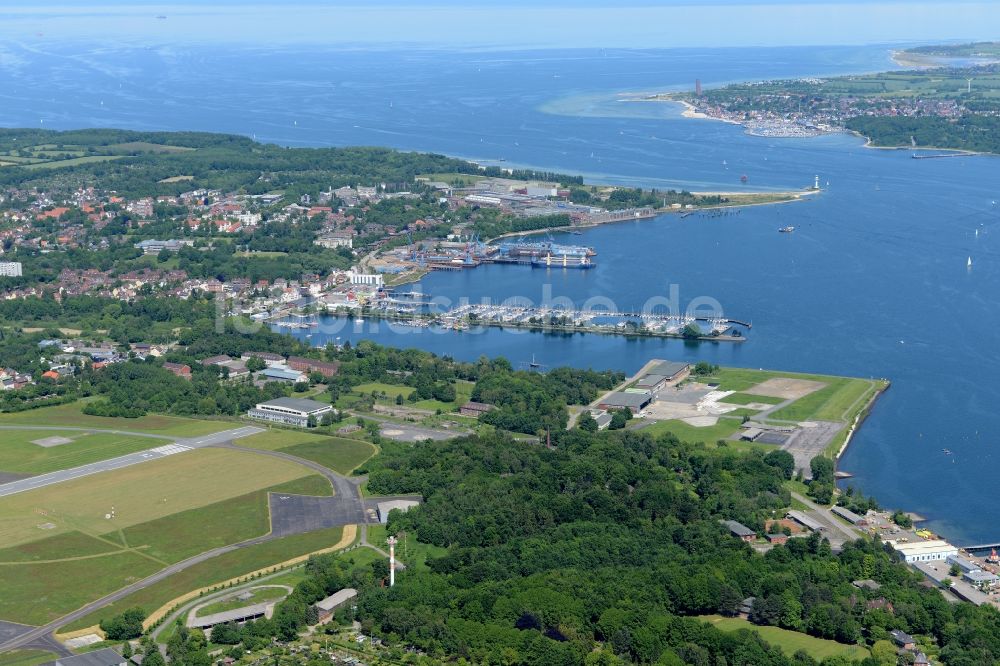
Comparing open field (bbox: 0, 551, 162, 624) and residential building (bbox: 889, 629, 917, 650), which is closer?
residential building (bbox: 889, 629, 917, 650)

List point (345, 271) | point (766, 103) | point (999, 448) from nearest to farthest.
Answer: point (999, 448), point (345, 271), point (766, 103)

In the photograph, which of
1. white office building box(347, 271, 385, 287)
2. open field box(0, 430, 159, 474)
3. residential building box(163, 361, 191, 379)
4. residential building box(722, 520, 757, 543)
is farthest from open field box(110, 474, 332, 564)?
white office building box(347, 271, 385, 287)

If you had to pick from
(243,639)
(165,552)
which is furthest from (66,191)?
(243,639)

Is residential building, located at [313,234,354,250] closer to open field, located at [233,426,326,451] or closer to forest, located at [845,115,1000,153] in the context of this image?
open field, located at [233,426,326,451]

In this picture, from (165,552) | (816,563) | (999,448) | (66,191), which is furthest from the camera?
(66,191)

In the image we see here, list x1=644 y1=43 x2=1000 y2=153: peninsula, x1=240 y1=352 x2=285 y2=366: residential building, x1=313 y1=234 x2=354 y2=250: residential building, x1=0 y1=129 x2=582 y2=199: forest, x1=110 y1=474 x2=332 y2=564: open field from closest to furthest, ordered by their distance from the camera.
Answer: x1=110 y1=474 x2=332 y2=564: open field, x1=240 y1=352 x2=285 y2=366: residential building, x1=313 y1=234 x2=354 y2=250: residential building, x1=0 y1=129 x2=582 y2=199: forest, x1=644 y1=43 x2=1000 y2=153: peninsula

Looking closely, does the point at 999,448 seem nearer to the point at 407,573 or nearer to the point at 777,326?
the point at 777,326

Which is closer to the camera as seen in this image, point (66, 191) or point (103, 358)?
point (103, 358)
